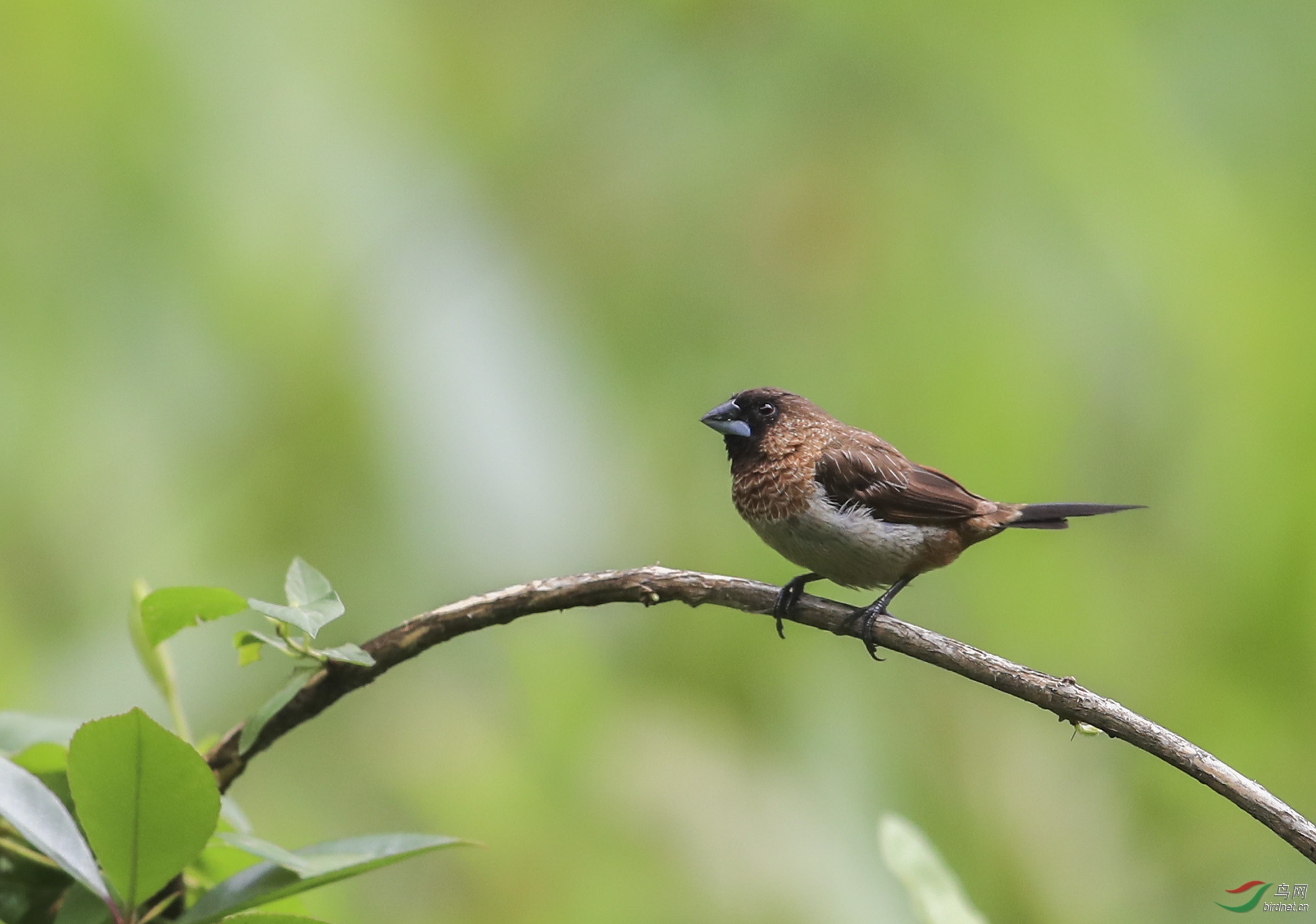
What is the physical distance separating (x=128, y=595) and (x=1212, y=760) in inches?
77.4

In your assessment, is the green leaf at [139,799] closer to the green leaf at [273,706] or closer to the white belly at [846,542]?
the green leaf at [273,706]

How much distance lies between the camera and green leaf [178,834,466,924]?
116cm

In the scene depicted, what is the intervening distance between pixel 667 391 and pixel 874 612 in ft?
4.45

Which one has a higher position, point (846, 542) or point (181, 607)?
point (181, 607)

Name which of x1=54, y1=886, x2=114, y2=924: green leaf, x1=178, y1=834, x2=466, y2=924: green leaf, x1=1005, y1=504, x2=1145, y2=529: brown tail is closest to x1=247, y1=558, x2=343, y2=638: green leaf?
x1=178, y1=834, x2=466, y2=924: green leaf

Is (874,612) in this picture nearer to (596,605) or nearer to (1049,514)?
(596,605)

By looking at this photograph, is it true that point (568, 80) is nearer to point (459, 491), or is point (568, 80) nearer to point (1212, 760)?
point (459, 491)

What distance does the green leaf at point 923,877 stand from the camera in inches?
54.6

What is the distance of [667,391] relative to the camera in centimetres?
286

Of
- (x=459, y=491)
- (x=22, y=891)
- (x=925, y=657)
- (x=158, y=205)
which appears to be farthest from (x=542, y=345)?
(x=22, y=891)

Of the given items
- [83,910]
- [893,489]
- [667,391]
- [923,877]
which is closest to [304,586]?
[83,910]

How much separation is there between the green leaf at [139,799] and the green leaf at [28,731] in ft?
1.18

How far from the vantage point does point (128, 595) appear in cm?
229

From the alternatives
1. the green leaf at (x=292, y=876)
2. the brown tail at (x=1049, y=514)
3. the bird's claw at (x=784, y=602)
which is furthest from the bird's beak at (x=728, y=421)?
the green leaf at (x=292, y=876)
